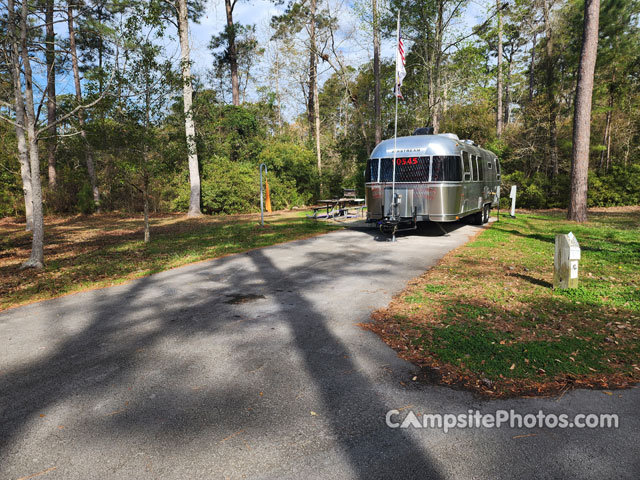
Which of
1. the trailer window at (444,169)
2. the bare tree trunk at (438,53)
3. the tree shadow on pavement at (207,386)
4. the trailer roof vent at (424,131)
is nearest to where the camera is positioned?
the tree shadow on pavement at (207,386)

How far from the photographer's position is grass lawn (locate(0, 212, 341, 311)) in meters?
7.36

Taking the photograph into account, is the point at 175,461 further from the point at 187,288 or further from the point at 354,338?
the point at 187,288

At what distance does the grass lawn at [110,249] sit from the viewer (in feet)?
24.1

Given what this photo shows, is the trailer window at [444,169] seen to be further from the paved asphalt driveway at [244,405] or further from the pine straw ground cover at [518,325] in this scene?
the paved asphalt driveway at [244,405]

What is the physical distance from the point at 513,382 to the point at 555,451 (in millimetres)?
902

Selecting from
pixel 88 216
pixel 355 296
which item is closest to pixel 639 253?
pixel 355 296

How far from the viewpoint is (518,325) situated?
4711 mm

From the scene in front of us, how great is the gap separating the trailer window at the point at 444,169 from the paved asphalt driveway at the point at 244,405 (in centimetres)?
705

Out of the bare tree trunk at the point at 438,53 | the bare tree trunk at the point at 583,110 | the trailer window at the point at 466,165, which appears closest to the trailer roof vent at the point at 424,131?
the trailer window at the point at 466,165

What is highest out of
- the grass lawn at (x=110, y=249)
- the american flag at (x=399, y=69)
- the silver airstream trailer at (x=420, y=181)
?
the american flag at (x=399, y=69)

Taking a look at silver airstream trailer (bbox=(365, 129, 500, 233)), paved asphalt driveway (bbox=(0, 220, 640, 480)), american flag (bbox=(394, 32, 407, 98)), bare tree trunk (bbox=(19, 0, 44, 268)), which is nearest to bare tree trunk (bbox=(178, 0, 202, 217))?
bare tree trunk (bbox=(19, 0, 44, 268))
